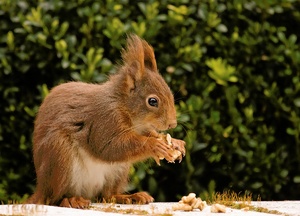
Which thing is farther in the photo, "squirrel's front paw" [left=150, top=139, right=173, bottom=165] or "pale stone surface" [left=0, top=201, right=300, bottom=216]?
"squirrel's front paw" [left=150, top=139, right=173, bottom=165]

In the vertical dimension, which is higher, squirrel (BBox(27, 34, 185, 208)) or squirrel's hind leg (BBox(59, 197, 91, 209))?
squirrel (BBox(27, 34, 185, 208))

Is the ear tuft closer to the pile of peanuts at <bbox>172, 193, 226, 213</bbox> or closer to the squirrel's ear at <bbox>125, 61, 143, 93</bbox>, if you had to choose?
the squirrel's ear at <bbox>125, 61, 143, 93</bbox>

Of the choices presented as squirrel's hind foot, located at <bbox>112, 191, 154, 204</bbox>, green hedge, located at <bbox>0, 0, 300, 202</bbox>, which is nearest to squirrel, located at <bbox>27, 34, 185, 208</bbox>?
squirrel's hind foot, located at <bbox>112, 191, 154, 204</bbox>

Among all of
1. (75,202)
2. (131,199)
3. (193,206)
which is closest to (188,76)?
(131,199)

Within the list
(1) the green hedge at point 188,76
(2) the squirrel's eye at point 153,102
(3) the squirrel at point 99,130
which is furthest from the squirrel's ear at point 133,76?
(1) the green hedge at point 188,76

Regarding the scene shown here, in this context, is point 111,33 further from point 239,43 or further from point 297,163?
point 297,163

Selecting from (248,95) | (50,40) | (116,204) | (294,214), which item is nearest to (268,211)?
(294,214)
